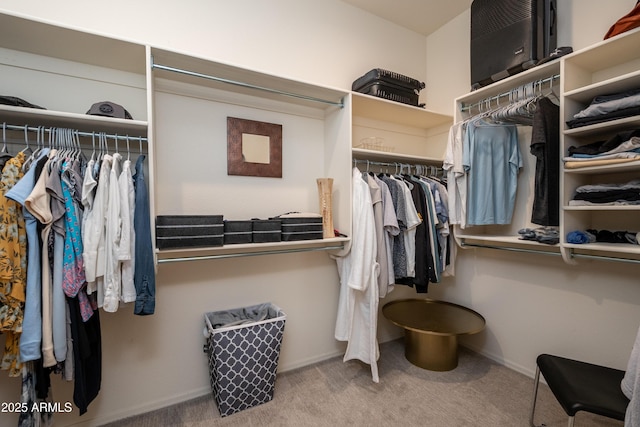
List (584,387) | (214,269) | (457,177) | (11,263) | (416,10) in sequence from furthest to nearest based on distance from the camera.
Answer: (416,10) < (457,177) < (214,269) < (584,387) < (11,263)

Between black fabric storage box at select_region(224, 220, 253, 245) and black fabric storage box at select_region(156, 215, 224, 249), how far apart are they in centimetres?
6

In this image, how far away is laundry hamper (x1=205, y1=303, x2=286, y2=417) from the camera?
1.64 meters

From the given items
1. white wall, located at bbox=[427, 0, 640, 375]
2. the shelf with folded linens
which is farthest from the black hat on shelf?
white wall, located at bbox=[427, 0, 640, 375]

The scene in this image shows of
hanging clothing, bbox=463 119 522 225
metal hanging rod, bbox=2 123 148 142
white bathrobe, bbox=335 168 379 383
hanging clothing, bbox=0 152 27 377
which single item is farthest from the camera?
hanging clothing, bbox=463 119 522 225

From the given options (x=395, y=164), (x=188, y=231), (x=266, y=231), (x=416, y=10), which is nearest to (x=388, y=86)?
(x=395, y=164)

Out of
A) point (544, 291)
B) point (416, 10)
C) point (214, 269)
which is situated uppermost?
point (416, 10)

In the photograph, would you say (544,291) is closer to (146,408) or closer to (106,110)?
(146,408)

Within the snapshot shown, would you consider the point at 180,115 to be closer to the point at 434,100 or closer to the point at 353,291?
the point at 353,291

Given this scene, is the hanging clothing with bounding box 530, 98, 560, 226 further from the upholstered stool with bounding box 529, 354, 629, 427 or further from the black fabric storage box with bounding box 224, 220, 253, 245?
the black fabric storage box with bounding box 224, 220, 253, 245

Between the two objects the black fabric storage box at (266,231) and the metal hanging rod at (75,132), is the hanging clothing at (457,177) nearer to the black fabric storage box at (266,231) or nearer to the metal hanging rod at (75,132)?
the black fabric storage box at (266,231)

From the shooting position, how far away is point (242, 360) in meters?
1.68

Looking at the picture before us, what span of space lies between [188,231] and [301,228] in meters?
0.66

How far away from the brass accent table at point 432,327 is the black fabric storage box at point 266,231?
1.14m

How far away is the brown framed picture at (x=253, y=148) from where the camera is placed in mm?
1909
